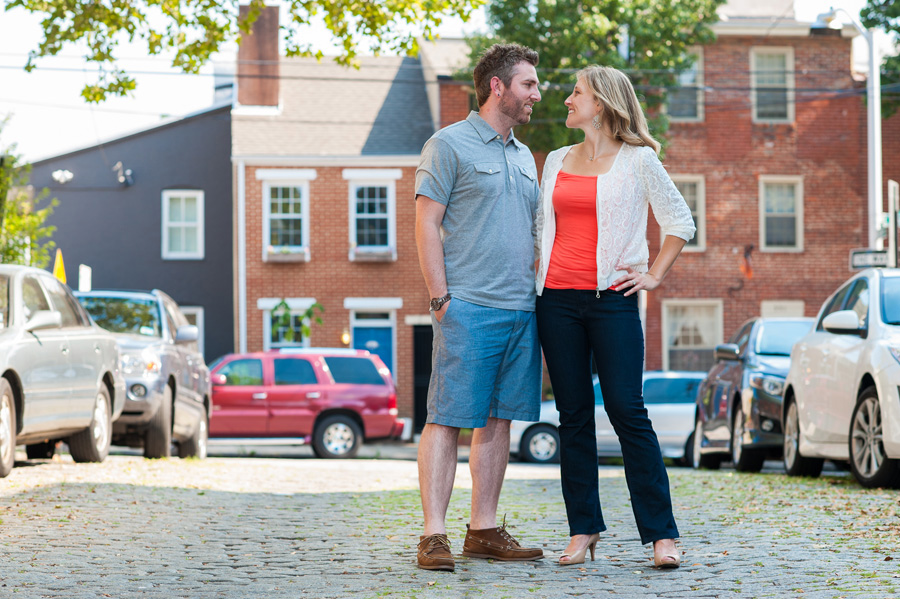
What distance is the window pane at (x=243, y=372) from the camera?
2030 cm

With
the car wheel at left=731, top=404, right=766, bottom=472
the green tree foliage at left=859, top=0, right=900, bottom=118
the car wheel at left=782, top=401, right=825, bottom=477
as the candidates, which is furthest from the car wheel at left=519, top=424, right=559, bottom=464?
the green tree foliage at left=859, top=0, right=900, bottom=118

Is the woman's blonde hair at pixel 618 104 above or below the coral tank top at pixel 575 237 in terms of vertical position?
above

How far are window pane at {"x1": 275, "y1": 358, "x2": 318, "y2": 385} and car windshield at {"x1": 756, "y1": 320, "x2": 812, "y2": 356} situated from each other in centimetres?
926

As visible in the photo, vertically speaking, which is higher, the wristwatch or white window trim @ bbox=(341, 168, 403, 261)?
white window trim @ bbox=(341, 168, 403, 261)

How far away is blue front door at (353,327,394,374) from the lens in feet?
98.2

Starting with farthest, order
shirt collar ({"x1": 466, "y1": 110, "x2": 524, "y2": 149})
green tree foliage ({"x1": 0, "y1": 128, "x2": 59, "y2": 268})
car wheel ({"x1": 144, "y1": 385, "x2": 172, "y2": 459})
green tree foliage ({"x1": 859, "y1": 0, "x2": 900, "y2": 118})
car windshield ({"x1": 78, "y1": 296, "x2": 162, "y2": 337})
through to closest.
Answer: green tree foliage ({"x1": 859, "y1": 0, "x2": 900, "y2": 118}) → green tree foliage ({"x1": 0, "y1": 128, "x2": 59, "y2": 268}) → car windshield ({"x1": 78, "y1": 296, "x2": 162, "y2": 337}) → car wheel ({"x1": 144, "y1": 385, "x2": 172, "y2": 459}) → shirt collar ({"x1": 466, "y1": 110, "x2": 524, "y2": 149})

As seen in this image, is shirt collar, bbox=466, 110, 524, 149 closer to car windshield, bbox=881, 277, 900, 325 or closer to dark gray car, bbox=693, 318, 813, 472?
car windshield, bbox=881, 277, 900, 325

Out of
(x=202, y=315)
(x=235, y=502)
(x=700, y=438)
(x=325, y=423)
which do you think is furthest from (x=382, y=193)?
(x=235, y=502)

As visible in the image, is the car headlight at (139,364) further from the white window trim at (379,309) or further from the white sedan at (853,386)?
the white window trim at (379,309)

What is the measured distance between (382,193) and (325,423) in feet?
36.8

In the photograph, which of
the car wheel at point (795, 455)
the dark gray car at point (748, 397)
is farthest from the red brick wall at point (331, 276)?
the car wheel at point (795, 455)

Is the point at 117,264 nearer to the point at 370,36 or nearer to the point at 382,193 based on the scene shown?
the point at 382,193

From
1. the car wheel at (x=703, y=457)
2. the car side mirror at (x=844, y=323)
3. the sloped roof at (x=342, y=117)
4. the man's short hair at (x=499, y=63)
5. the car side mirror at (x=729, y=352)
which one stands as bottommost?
the car wheel at (x=703, y=457)

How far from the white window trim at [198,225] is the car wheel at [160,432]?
64.8 ft
